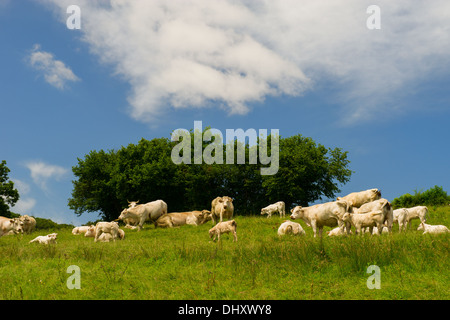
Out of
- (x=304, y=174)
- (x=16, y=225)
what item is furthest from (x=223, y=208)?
(x=304, y=174)

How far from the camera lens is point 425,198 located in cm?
4119

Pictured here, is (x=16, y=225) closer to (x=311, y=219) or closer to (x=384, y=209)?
(x=311, y=219)

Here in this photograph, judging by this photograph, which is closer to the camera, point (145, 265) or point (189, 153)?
point (145, 265)

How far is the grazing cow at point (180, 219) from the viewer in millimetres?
28547

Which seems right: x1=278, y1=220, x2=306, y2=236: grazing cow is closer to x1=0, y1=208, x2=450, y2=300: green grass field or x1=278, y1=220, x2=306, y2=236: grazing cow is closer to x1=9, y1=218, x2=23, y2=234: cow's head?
x1=0, y1=208, x2=450, y2=300: green grass field

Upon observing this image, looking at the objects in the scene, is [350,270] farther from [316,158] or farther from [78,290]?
[316,158]

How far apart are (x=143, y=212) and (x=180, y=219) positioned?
2.82 meters

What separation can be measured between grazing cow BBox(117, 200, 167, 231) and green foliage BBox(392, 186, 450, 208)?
24844 millimetres

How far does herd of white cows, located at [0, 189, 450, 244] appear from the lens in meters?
17.0

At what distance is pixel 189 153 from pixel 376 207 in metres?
40.1

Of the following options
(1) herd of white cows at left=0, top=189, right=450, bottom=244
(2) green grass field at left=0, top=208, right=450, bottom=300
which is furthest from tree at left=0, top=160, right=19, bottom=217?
(2) green grass field at left=0, top=208, right=450, bottom=300
